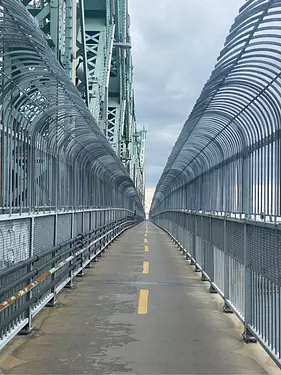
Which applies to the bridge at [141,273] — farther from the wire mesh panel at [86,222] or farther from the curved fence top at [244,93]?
the wire mesh panel at [86,222]

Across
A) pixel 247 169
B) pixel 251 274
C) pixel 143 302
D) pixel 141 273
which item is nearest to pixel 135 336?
pixel 251 274

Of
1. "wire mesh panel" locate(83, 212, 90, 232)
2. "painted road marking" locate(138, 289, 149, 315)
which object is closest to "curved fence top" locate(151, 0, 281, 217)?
"painted road marking" locate(138, 289, 149, 315)

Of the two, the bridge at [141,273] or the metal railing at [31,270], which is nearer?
the bridge at [141,273]

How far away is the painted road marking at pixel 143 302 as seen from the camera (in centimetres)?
800

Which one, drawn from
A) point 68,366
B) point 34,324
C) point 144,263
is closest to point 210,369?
point 68,366

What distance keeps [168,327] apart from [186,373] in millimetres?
1869

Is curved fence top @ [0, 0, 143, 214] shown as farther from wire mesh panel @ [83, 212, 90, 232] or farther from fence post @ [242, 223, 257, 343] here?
fence post @ [242, 223, 257, 343]

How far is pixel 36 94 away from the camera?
7246mm

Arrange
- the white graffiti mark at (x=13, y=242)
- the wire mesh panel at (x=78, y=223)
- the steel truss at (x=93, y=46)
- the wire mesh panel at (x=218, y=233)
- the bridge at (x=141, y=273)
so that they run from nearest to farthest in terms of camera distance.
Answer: the bridge at (x=141, y=273), the white graffiti mark at (x=13, y=242), the wire mesh panel at (x=218, y=233), the wire mesh panel at (x=78, y=223), the steel truss at (x=93, y=46)

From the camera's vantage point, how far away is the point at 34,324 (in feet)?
23.0

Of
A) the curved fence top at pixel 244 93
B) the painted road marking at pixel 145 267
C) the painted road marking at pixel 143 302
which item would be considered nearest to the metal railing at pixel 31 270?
the painted road marking at pixel 143 302

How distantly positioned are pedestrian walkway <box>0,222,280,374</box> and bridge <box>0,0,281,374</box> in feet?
0.07

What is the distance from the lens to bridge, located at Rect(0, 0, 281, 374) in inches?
211

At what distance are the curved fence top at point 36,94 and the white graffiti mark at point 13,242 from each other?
1.22 metres
